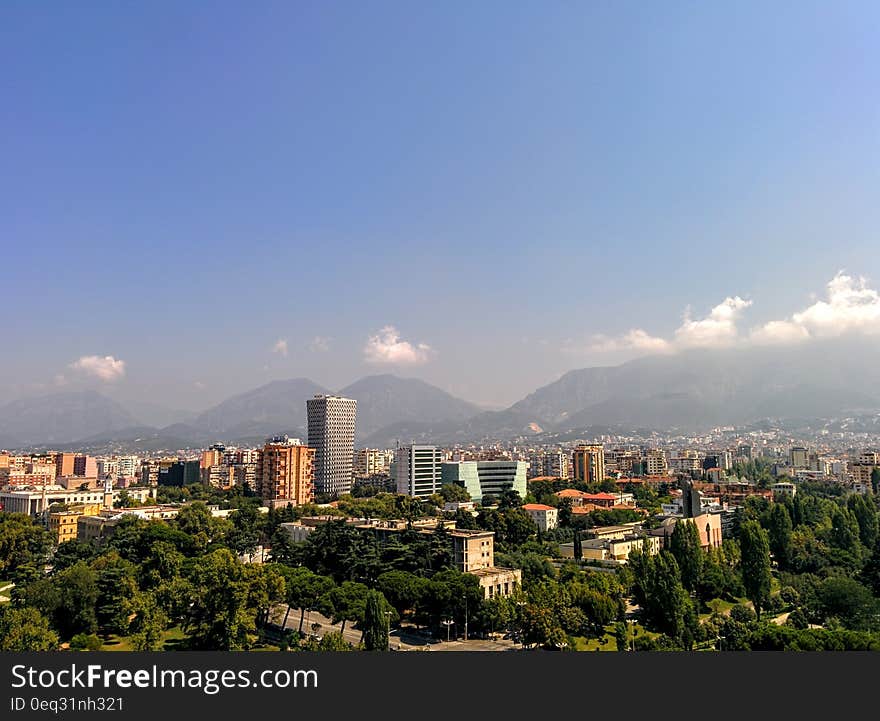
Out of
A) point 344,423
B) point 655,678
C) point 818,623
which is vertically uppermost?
point 344,423

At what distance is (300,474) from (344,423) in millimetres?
22158

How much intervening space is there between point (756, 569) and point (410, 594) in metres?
12.5

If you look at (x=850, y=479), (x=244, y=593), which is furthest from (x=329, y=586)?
(x=850, y=479)

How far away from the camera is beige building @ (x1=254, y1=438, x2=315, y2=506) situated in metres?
49.2

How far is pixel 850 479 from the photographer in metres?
66.2

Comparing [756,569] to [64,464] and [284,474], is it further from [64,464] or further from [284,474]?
[64,464]

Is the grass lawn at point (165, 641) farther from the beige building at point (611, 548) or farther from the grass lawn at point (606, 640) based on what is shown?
the beige building at point (611, 548)

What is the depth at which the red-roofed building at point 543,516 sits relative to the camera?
40.5 m

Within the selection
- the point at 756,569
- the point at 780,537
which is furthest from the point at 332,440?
the point at 756,569

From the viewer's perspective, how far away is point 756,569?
24812mm

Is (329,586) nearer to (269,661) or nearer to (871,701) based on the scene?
(269,661)

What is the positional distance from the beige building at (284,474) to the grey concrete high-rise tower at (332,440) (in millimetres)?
17405

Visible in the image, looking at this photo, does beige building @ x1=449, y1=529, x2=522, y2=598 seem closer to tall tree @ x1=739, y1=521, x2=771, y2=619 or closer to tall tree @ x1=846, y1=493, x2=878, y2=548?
tall tree @ x1=739, y1=521, x2=771, y2=619

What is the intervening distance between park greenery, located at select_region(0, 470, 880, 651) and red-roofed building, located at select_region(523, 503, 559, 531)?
8298 mm
